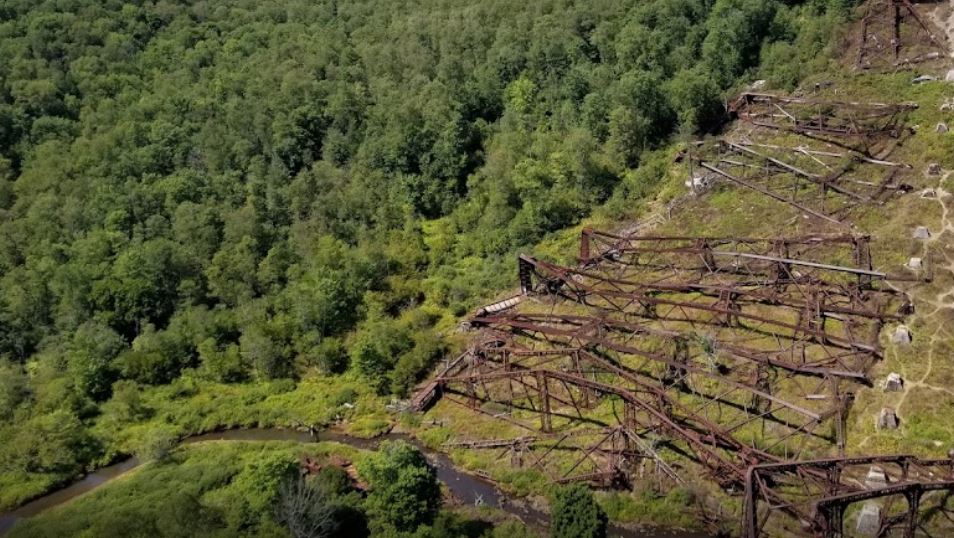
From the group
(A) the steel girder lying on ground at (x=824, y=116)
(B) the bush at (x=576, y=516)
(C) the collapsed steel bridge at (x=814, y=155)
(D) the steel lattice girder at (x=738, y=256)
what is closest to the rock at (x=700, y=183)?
(C) the collapsed steel bridge at (x=814, y=155)

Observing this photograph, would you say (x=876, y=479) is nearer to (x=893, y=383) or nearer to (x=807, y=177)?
(x=893, y=383)

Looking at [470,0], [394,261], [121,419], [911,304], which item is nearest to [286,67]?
[470,0]

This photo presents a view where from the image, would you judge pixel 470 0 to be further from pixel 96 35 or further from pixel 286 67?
pixel 96 35

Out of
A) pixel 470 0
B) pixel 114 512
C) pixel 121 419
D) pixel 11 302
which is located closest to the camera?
pixel 114 512

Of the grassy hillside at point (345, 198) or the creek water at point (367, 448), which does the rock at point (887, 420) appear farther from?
the creek water at point (367, 448)

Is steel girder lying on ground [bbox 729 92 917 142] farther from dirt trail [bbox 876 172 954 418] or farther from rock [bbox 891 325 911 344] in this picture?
rock [bbox 891 325 911 344]

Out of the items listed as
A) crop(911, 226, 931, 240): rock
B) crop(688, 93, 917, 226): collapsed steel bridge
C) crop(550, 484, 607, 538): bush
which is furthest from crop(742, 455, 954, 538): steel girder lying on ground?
crop(688, 93, 917, 226): collapsed steel bridge
